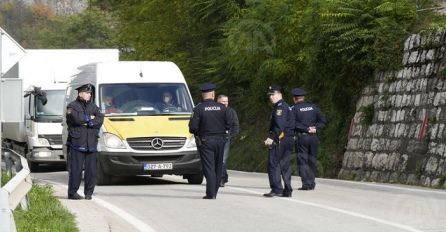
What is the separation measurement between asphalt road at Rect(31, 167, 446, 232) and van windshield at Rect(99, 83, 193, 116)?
1544 mm

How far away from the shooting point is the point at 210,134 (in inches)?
445

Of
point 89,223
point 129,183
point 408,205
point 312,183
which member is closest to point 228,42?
point 129,183

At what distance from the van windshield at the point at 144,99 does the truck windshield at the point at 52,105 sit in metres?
6.67

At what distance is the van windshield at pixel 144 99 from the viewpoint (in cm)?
1426

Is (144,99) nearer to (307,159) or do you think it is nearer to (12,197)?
(307,159)

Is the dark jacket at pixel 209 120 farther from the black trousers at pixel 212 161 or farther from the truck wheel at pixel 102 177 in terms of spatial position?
the truck wheel at pixel 102 177

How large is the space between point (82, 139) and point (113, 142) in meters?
2.40

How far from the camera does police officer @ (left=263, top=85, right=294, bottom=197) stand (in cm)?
1139

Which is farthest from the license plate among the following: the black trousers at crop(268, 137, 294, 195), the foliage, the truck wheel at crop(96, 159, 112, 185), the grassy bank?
the foliage

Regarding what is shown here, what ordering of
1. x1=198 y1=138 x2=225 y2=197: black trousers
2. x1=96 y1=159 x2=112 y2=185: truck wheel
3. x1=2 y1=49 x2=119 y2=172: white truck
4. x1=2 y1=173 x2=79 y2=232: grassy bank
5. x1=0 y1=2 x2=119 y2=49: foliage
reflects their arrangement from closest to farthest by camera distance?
x1=2 y1=173 x2=79 y2=232: grassy bank → x1=198 y1=138 x2=225 y2=197: black trousers → x1=96 y1=159 x2=112 y2=185: truck wheel → x1=2 y1=49 x2=119 y2=172: white truck → x1=0 y1=2 x2=119 y2=49: foliage

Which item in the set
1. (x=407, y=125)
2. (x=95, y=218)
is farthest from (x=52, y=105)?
(x=95, y=218)

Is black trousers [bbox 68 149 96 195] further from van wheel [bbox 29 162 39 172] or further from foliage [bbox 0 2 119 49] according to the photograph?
foliage [bbox 0 2 119 49]

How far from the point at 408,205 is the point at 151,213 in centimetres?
372

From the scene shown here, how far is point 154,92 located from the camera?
14.6 m
